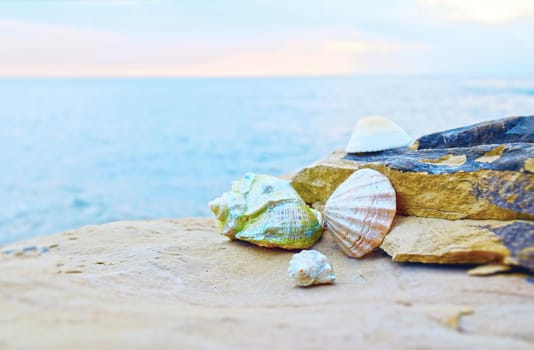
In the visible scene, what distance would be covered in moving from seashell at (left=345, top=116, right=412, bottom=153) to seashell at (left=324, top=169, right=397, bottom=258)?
0.77 m

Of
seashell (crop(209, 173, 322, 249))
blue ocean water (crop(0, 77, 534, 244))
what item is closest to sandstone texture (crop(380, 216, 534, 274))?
Result: seashell (crop(209, 173, 322, 249))

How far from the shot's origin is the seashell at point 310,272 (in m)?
2.35

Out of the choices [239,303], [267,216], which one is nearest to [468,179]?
[267,216]

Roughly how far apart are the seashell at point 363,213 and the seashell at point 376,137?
771 mm

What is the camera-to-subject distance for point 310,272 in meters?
2.35

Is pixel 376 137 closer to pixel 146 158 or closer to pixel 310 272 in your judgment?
pixel 310 272

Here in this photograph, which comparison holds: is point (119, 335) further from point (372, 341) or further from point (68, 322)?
point (372, 341)

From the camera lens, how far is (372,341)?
1515 mm

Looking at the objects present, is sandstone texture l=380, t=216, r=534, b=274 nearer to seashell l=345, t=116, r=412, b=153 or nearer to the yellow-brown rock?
the yellow-brown rock

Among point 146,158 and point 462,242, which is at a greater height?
point 462,242

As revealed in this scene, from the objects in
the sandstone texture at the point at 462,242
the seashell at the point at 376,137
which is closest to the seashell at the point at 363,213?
the sandstone texture at the point at 462,242

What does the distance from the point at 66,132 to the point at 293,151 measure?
45.9ft

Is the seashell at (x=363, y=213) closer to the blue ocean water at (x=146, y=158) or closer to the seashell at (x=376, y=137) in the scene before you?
the seashell at (x=376, y=137)

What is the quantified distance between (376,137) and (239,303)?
7.33 feet
